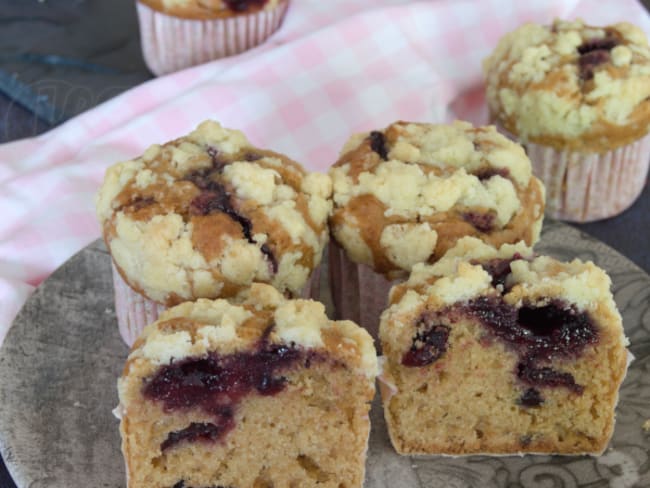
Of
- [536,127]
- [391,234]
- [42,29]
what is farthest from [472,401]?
[42,29]

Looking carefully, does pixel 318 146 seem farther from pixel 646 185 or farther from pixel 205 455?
pixel 205 455

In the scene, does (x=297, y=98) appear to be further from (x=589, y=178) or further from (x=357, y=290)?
(x=357, y=290)

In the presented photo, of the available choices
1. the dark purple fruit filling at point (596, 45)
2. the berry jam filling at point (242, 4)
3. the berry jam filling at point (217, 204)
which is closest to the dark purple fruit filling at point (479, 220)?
the berry jam filling at point (217, 204)

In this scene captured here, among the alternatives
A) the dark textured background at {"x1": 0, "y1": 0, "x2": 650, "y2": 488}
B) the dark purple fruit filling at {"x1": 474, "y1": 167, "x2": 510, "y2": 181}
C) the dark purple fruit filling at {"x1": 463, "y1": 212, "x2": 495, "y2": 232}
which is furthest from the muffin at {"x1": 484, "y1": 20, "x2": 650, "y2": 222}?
the dark purple fruit filling at {"x1": 463, "y1": 212, "x2": 495, "y2": 232}

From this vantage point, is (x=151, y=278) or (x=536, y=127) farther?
(x=536, y=127)

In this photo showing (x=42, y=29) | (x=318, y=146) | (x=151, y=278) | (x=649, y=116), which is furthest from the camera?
(x=42, y=29)

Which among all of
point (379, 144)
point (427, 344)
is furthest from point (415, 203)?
point (427, 344)

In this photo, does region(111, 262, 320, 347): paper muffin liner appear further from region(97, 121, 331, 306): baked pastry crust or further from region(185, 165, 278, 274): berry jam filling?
region(185, 165, 278, 274): berry jam filling
